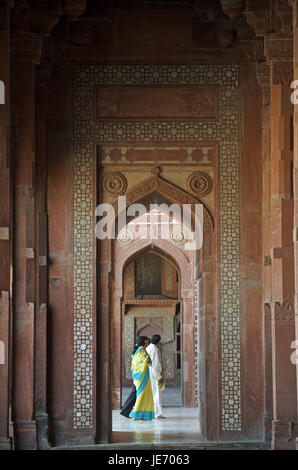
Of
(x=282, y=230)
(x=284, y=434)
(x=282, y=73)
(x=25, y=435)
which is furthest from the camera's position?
(x=25, y=435)

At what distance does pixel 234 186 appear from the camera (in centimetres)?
1209

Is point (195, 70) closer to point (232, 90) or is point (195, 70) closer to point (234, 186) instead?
point (232, 90)

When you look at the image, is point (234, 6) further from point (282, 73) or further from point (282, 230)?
point (282, 230)

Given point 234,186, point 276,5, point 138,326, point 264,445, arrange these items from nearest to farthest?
1. point 276,5
2. point 264,445
3. point 234,186
4. point 138,326

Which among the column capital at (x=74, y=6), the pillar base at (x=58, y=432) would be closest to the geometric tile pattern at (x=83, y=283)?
the pillar base at (x=58, y=432)

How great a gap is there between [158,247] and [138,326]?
7330mm

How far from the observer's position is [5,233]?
794cm

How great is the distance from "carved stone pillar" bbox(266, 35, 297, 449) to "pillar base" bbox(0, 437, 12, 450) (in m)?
3.22

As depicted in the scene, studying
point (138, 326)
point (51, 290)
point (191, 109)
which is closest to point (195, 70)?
point (191, 109)

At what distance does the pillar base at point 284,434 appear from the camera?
9836 mm

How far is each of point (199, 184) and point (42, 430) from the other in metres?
4.01

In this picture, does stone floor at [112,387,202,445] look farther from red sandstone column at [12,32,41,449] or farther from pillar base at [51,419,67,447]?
red sandstone column at [12,32,41,449]

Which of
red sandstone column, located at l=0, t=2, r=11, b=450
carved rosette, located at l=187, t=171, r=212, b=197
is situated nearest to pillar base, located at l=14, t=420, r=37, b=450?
red sandstone column, located at l=0, t=2, r=11, b=450

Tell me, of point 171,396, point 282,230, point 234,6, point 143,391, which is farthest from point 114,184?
point 171,396
